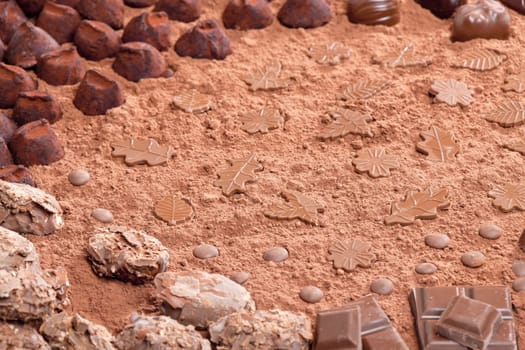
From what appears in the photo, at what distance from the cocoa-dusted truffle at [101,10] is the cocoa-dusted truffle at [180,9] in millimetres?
163

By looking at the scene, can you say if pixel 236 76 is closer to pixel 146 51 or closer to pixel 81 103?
pixel 146 51

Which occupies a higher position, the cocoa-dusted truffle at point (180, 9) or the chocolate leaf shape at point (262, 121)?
the cocoa-dusted truffle at point (180, 9)

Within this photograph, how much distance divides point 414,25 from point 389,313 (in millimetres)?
1441

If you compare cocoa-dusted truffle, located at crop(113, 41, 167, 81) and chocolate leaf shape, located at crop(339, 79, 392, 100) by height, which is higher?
cocoa-dusted truffle, located at crop(113, 41, 167, 81)

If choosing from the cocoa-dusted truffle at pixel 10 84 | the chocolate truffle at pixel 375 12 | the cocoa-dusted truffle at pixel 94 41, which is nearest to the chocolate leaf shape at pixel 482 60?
the chocolate truffle at pixel 375 12

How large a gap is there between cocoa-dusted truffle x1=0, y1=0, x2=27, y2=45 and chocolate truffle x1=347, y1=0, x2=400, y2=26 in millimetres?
1132

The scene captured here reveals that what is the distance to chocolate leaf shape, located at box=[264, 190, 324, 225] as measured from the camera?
2.50 metres

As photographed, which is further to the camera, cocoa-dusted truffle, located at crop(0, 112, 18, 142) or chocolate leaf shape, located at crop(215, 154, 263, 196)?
cocoa-dusted truffle, located at crop(0, 112, 18, 142)

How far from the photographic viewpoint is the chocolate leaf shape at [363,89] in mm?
2967

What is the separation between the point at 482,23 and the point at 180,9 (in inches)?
40.4

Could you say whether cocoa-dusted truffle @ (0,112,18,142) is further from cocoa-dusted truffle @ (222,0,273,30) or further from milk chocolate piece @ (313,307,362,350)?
milk chocolate piece @ (313,307,362,350)

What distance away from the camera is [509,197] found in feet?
8.31

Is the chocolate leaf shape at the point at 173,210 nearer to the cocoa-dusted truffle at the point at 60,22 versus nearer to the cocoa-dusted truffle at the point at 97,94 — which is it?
the cocoa-dusted truffle at the point at 97,94

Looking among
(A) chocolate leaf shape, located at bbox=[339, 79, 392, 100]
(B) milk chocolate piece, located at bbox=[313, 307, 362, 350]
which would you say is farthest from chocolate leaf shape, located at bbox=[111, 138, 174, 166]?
(B) milk chocolate piece, located at bbox=[313, 307, 362, 350]
